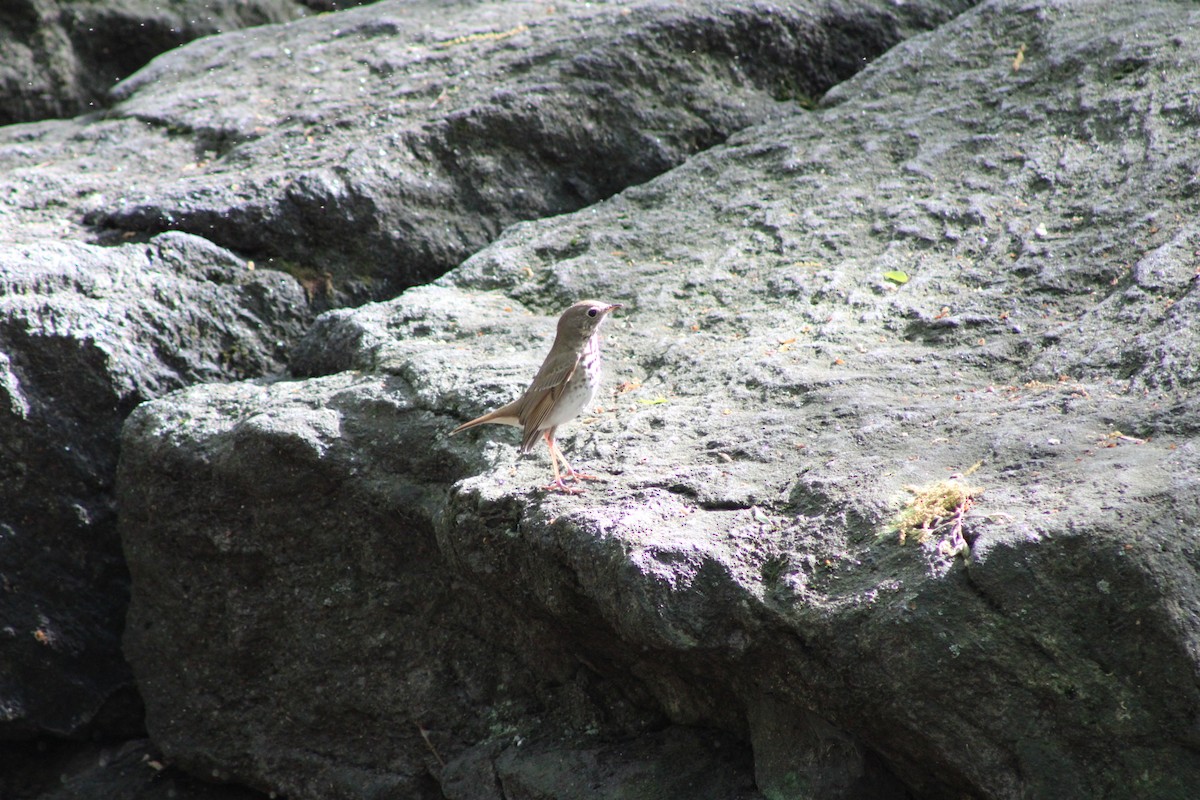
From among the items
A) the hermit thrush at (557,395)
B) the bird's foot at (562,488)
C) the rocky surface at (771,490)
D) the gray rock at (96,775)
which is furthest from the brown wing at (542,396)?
the gray rock at (96,775)

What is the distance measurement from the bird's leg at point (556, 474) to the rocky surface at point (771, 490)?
0.21 ft

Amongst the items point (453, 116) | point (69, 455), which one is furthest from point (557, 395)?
point (453, 116)

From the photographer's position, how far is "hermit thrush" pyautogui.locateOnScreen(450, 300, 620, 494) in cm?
358

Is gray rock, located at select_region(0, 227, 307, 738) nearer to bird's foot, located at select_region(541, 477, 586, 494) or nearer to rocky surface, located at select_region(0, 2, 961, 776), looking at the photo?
rocky surface, located at select_region(0, 2, 961, 776)

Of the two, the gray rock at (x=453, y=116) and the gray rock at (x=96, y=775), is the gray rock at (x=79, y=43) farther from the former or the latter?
the gray rock at (x=96, y=775)

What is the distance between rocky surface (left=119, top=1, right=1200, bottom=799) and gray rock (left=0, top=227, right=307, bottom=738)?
0.92 feet

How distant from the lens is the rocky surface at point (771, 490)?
2611 millimetres

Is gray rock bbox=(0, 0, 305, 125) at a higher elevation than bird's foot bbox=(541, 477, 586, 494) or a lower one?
higher

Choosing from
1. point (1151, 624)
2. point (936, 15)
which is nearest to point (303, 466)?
point (1151, 624)

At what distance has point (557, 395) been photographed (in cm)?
358

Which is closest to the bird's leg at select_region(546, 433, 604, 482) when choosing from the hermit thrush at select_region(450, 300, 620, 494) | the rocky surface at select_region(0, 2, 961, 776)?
the hermit thrush at select_region(450, 300, 620, 494)

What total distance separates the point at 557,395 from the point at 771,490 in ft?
2.68

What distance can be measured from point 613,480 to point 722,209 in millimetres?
2315

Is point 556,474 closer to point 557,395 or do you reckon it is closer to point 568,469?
point 568,469
